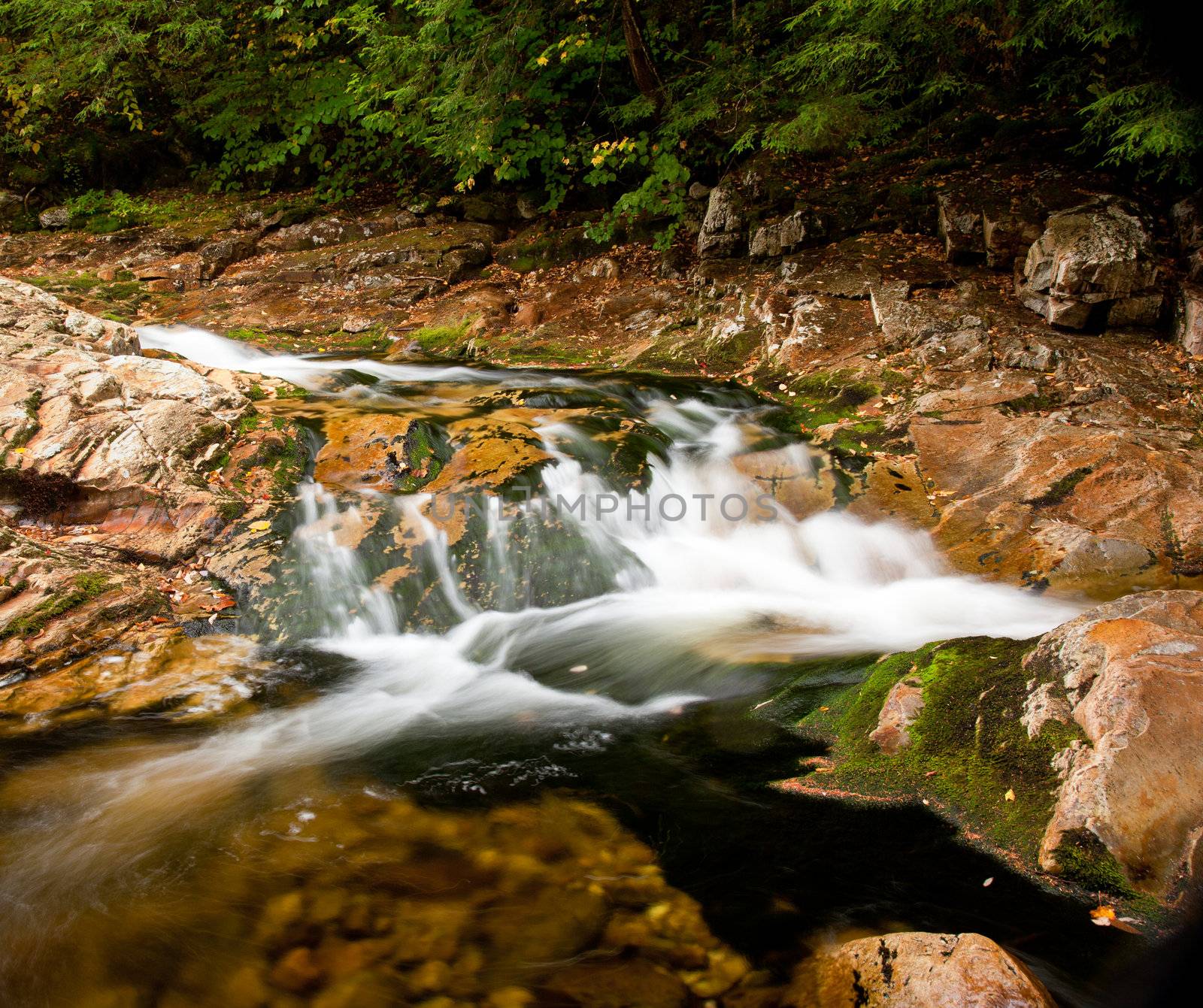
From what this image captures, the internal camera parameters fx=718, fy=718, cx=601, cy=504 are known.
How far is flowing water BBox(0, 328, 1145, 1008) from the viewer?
2.46 meters

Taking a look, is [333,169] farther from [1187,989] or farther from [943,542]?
[1187,989]

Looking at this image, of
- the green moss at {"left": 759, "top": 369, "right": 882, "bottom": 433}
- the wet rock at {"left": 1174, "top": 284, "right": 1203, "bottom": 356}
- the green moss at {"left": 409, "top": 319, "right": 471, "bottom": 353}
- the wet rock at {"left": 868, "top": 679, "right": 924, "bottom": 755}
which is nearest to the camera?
the wet rock at {"left": 868, "top": 679, "right": 924, "bottom": 755}

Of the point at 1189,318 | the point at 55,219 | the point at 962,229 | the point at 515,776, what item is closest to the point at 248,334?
the point at 55,219

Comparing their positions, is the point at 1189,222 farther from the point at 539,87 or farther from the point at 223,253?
the point at 223,253

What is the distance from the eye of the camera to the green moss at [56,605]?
437cm

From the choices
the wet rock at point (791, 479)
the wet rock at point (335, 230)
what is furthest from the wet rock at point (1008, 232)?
the wet rock at point (335, 230)

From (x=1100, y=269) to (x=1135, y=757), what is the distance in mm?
6520

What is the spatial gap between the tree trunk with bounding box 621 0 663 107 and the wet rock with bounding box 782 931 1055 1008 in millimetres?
10640

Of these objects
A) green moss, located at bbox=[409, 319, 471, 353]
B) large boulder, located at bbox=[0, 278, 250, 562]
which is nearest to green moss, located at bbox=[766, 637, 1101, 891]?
large boulder, located at bbox=[0, 278, 250, 562]

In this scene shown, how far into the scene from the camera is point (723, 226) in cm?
1004

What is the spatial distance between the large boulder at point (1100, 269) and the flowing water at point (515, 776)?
3207mm

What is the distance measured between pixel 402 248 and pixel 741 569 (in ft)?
29.2

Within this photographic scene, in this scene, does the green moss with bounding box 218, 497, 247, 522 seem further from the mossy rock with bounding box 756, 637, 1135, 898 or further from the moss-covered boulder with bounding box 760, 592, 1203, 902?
the moss-covered boulder with bounding box 760, 592, 1203, 902

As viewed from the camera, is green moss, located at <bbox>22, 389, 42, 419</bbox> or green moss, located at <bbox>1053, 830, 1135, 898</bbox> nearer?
green moss, located at <bbox>1053, 830, 1135, 898</bbox>
